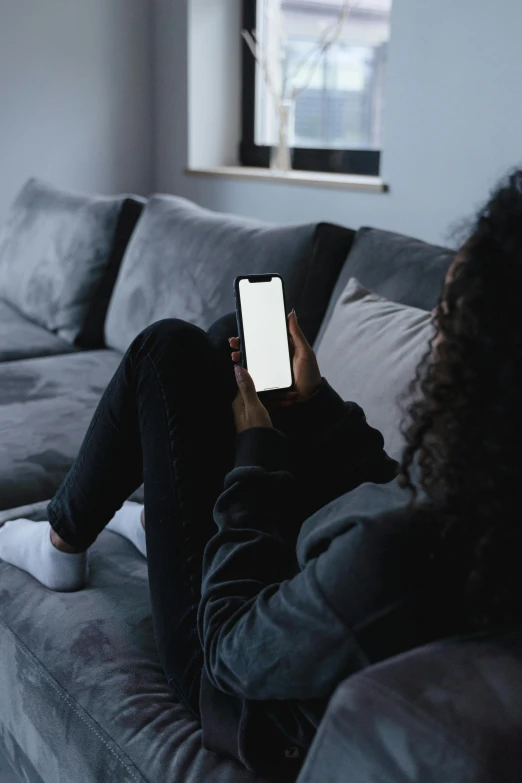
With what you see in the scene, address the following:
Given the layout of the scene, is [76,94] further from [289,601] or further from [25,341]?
[289,601]

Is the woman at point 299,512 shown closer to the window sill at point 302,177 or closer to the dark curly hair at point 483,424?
the dark curly hair at point 483,424

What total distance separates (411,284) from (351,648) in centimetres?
93

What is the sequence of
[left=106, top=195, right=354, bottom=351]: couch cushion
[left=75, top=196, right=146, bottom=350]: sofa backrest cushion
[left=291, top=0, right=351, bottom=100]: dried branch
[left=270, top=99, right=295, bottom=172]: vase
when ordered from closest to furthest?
[left=106, top=195, right=354, bottom=351]: couch cushion < [left=75, top=196, right=146, bottom=350]: sofa backrest cushion < [left=291, top=0, right=351, bottom=100]: dried branch < [left=270, top=99, right=295, bottom=172]: vase

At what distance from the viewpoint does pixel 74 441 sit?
1.65 m

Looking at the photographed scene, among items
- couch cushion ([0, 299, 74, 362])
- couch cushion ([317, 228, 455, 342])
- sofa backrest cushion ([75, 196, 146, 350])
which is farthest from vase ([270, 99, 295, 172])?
couch cushion ([317, 228, 455, 342])

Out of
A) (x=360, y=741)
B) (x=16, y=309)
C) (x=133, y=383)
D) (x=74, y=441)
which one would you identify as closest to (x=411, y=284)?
(x=133, y=383)

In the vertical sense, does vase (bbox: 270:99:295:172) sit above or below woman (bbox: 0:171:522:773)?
above

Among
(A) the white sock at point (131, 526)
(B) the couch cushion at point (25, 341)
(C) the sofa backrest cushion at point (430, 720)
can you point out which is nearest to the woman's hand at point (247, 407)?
(A) the white sock at point (131, 526)

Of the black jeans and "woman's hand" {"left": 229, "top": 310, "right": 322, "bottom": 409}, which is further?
"woman's hand" {"left": 229, "top": 310, "right": 322, "bottom": 409}

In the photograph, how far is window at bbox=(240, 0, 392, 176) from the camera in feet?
9.18

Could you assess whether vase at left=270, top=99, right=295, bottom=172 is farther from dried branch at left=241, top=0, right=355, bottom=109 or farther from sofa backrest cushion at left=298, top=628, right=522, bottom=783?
sofa backrest cushion at left=298, top=628, right=522, bottom=783

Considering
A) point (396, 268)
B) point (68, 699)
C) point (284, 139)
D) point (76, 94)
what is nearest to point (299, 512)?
point (68, 699)

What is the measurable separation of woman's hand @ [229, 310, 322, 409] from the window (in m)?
1.71

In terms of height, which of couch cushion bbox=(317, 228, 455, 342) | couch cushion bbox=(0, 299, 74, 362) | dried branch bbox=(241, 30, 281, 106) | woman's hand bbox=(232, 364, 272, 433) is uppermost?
dried branch bbox=(241, 30, 281, 106)
